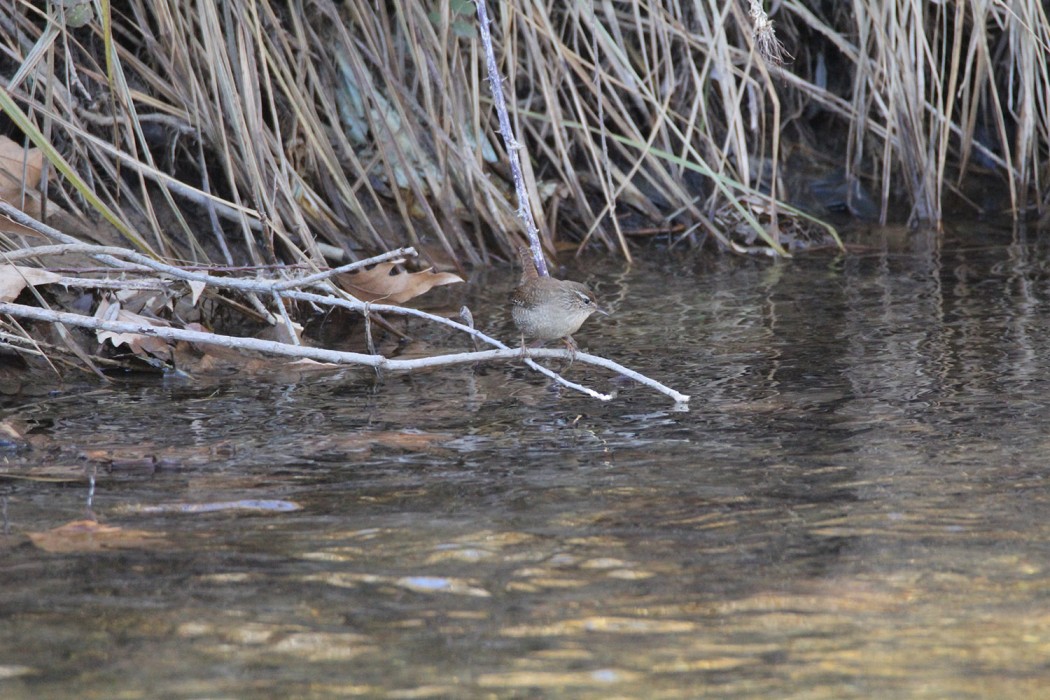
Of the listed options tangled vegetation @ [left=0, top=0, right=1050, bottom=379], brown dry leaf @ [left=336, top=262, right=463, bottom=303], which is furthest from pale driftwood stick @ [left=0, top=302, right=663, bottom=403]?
tangled vegetation @ [left=0, top=0, right=1050, bottom=379]

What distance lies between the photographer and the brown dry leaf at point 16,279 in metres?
4.00

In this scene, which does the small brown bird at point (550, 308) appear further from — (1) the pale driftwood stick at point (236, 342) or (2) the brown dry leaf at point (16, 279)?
(2) the brown dry leaf at point (16, 279)

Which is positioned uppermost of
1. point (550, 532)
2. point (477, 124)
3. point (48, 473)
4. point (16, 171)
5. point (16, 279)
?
point (477, 124)

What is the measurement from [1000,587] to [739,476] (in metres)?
0.91

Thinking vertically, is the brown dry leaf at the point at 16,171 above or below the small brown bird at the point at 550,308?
above

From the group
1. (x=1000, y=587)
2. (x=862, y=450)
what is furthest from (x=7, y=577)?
(x=862, y=450)

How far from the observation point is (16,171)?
5.03m

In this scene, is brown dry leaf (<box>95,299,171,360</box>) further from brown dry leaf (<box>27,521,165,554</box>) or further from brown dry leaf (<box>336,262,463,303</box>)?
brown dry leaf (<box>27,521,165,554</box>)

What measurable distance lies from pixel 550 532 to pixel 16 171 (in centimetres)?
321

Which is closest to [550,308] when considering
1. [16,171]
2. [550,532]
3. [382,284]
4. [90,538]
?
[382,284]

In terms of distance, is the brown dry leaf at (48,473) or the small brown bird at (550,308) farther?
the small brown bird at (550,308)

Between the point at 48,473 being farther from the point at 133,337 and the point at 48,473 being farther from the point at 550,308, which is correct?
the point at 550,308

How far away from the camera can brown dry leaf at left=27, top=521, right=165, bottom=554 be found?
8.99 feet

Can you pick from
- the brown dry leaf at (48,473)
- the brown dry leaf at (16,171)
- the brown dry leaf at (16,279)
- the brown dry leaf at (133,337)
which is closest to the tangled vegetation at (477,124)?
the brown dry leaf at (16,171)
